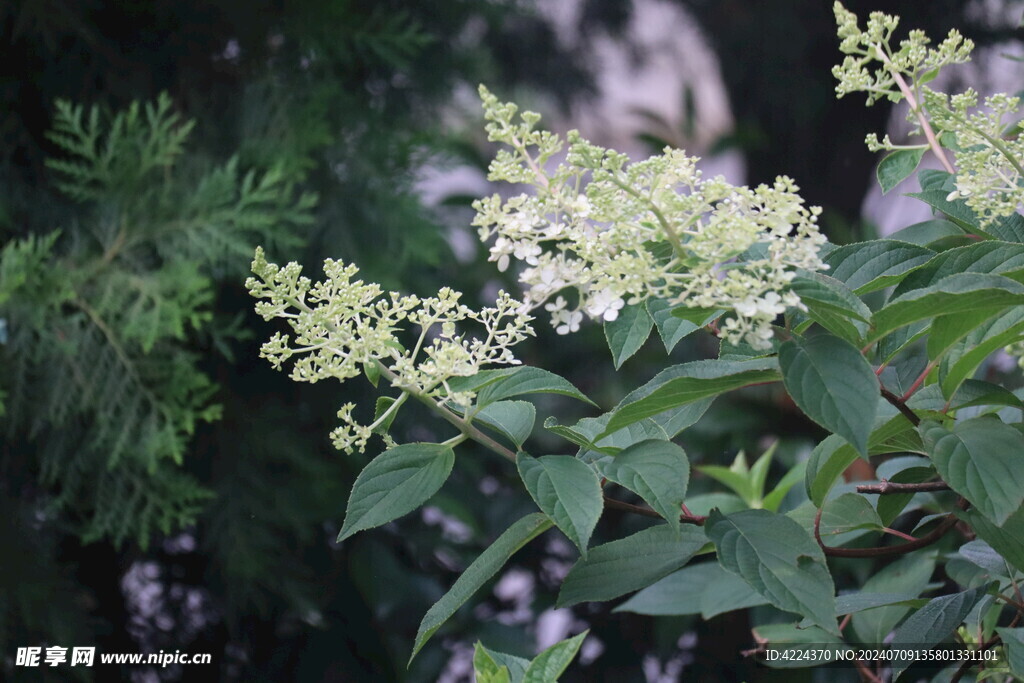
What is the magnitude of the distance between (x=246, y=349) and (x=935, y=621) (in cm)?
91

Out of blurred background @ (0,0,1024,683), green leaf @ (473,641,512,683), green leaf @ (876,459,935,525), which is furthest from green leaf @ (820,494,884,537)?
blurred background @ (0,0,1024,683)

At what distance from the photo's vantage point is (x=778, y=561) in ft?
1.24

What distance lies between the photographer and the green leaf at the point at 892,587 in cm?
66

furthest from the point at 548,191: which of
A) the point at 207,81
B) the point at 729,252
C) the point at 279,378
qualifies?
the point at 207,81

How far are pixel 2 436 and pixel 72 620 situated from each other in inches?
9.0

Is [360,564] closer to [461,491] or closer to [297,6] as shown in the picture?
[461,491]

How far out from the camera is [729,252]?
13.2 inches

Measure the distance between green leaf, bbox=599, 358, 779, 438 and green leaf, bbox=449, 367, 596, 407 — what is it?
2 cm

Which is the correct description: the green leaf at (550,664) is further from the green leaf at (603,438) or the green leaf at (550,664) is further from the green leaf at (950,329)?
the green leaf at (950,329)

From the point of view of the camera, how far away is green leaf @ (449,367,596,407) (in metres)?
0.39

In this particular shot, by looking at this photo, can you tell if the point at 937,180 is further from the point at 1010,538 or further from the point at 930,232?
the point at 1010,538

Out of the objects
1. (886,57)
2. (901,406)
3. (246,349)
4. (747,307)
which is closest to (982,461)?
(901,406)

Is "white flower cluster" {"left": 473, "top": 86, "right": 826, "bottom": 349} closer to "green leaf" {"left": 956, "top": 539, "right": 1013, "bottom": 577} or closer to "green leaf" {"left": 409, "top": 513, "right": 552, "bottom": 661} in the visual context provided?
"green leaf" {"left": 409, "top": 513, "right": 552, "bottom": 661}

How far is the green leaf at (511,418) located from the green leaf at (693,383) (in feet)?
0.20
